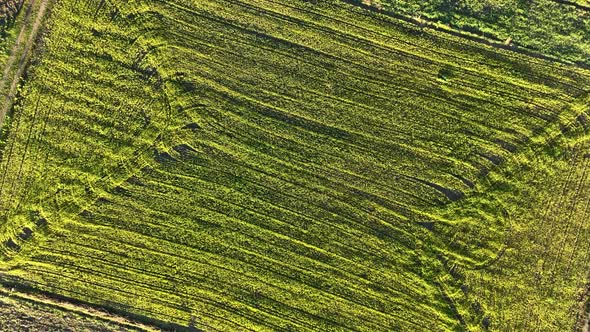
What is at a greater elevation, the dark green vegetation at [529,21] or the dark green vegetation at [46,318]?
the dark green vegetation at [529,21]

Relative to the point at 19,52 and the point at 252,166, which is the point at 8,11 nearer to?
the point at 19,52

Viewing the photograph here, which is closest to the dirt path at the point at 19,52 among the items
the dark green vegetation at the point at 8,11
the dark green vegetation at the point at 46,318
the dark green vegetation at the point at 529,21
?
the dark green vegetation at the point at 8,11

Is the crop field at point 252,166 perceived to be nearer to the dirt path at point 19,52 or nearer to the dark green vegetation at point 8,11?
the dirt path at point 19,52

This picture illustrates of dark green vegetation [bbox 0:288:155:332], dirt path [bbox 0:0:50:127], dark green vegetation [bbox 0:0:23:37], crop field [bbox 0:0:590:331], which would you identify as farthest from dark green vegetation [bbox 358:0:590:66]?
dark green vegetation [bbox 0:288:155:332]

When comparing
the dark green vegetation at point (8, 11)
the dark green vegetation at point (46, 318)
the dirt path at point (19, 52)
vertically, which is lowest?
the dark green vegetation at point (46, 318)

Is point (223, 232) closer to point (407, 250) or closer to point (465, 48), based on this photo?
point (407, 250)

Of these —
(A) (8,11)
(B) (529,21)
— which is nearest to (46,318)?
(A) (8,11)

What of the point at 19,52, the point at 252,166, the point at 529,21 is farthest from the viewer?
the point at 252,166
